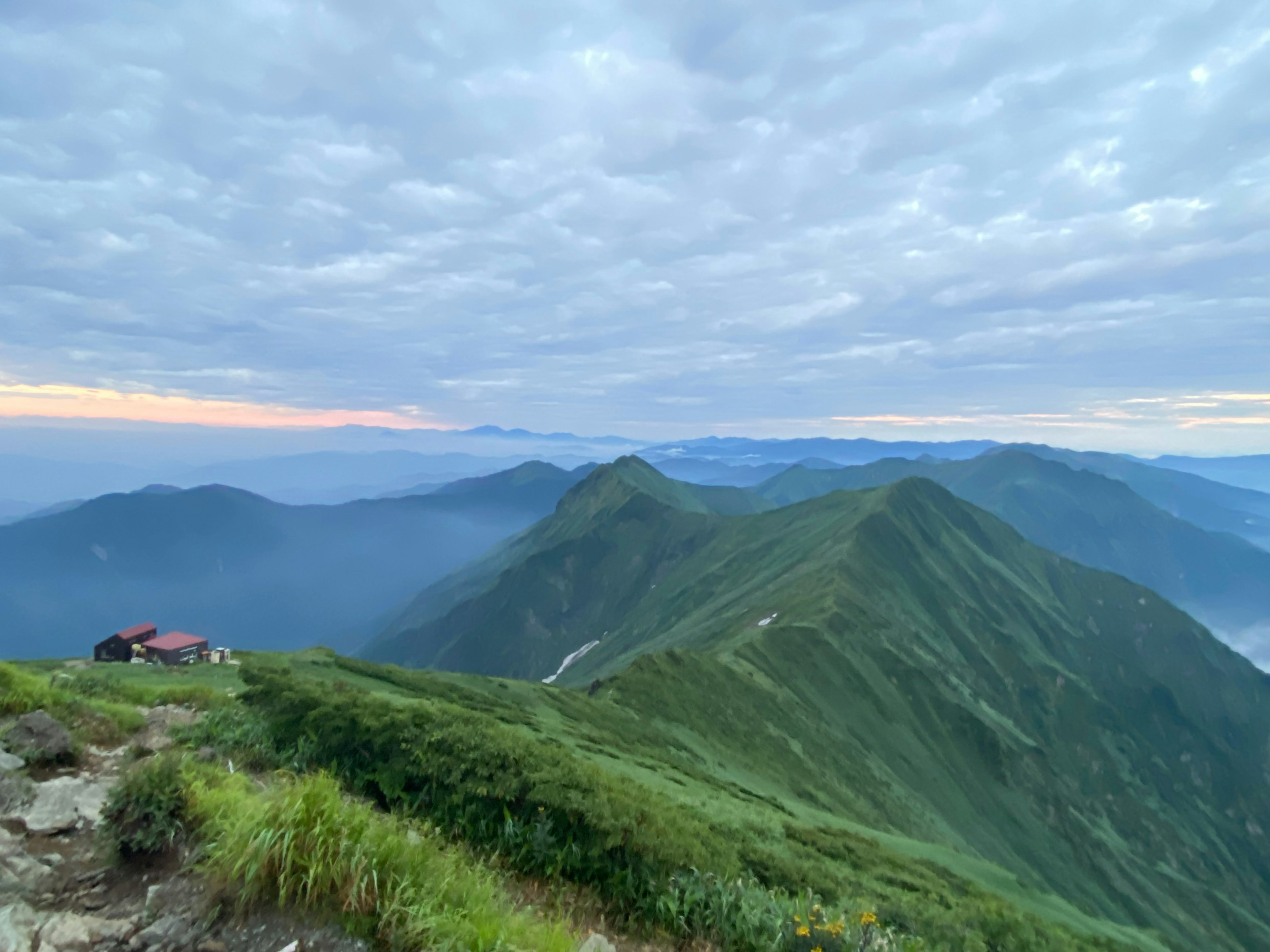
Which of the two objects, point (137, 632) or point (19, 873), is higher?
point (19, 873)

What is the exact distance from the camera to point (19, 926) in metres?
6.89

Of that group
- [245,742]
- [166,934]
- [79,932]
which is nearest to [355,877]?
[166,934]

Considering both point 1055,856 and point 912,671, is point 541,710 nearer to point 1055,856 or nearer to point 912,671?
point 912,671

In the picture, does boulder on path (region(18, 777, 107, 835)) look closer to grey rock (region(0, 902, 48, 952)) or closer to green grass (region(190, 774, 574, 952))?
grey rock (region(0, 902, 48, 952))

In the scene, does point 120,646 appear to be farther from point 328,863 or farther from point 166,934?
point 328,863

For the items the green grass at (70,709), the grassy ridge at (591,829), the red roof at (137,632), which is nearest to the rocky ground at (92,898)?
the green grass at (70,709)

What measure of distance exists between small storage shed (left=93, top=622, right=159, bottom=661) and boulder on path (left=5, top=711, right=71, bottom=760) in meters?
39.9

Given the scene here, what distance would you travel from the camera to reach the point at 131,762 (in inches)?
452

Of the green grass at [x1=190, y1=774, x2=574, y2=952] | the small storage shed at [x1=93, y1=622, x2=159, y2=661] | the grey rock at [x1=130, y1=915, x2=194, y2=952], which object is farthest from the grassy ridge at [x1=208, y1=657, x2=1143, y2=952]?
the small storage shed at [x1=93, y1=622, x2=159, y2=661]

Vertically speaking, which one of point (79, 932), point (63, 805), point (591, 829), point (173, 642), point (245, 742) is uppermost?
point (79, 932)

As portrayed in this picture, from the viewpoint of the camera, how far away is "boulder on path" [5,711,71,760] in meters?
10.8

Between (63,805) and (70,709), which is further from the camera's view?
(70,709)

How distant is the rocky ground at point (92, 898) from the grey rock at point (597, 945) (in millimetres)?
3418

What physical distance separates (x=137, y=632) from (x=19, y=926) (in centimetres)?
5419
